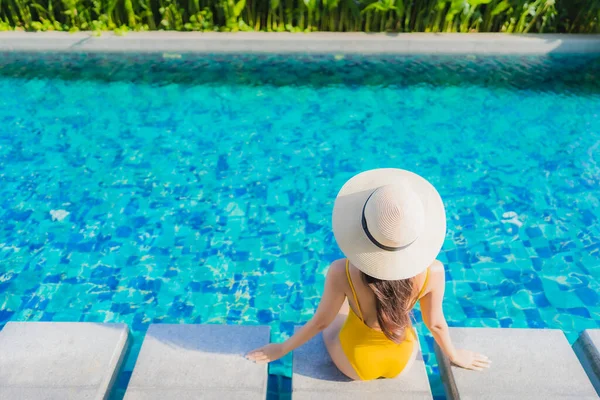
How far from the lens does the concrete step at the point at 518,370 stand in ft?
8.34

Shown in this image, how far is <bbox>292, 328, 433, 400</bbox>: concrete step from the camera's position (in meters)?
2.47

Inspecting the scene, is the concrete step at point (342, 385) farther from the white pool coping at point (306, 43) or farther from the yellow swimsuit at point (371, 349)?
the white pool coping at point (306, 43)

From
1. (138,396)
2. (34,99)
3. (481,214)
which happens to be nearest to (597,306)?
(481,214)

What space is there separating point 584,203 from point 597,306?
1.48 meters

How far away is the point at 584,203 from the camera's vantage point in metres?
4.76

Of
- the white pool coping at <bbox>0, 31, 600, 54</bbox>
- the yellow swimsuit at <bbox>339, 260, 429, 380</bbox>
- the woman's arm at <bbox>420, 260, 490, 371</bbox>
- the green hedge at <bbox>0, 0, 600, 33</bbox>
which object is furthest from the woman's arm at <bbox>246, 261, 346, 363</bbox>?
the green hedge at <bbox>0, 0, 600, 33</bbox>

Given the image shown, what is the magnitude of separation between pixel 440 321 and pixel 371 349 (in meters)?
0.37

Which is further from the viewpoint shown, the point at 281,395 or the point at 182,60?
the point at 182,60

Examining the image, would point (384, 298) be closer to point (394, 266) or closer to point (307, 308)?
point (394, 266)

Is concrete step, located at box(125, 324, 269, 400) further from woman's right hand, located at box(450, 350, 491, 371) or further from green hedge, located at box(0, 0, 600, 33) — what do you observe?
green hedge, located at box(0, 0, 600, 33)

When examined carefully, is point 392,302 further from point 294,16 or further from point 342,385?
point 294,16

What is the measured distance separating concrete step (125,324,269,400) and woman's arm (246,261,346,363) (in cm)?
7

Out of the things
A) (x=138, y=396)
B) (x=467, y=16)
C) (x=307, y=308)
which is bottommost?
(x=307, y=308)

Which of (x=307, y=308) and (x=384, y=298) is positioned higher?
(x=384, y=298)
